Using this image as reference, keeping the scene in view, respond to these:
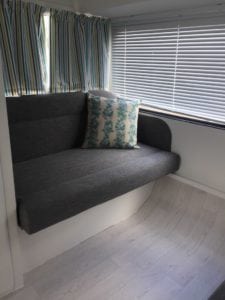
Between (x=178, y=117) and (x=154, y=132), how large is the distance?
24 cm

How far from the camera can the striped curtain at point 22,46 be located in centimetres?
200

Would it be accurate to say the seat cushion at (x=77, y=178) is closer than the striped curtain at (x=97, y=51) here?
Yes

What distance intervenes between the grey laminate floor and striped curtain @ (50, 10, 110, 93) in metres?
1.24

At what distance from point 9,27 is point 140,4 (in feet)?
3.32

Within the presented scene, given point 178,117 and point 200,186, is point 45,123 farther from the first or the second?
point 200,186

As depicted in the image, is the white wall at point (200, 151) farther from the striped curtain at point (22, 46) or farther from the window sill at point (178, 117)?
the striped curtain at point (22, 46)

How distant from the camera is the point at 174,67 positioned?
7.57ft

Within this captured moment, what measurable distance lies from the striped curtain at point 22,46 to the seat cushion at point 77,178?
63 centimetres

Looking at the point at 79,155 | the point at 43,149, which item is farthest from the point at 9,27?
the point at 79,155

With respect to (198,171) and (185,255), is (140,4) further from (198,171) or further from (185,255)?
(185,255)

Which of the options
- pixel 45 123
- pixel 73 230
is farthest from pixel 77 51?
pixel 73 230

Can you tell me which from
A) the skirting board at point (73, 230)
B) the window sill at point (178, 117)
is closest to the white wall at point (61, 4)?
the window sill at point (178, 117)

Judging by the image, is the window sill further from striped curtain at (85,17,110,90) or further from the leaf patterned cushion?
striped curtain at (85,17,110,90)

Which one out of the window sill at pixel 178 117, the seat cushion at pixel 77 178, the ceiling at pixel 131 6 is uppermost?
the ceiling at pixel 131 6
